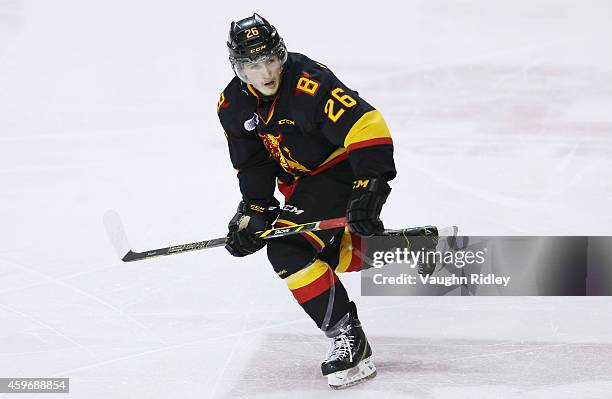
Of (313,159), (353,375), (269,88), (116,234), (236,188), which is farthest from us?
(236,188)

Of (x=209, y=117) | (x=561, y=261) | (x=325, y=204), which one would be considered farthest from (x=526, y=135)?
(x=325, y=204)

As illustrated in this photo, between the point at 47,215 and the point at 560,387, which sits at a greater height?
the point at 47,215

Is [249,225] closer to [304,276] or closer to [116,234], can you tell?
[304,276]

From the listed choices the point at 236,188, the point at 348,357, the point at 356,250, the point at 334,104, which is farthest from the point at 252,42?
the point at 236,188

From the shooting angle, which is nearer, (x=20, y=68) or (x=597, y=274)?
(x=597, y=274)

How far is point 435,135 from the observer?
496 centimetres

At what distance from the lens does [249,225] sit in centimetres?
316

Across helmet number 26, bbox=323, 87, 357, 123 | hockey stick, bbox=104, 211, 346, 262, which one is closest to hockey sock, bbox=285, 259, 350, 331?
hockey stick, bbox=104, 211, 346, 262

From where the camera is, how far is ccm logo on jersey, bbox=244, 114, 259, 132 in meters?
3.03

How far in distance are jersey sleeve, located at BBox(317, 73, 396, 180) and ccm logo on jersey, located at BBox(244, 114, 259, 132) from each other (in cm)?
27

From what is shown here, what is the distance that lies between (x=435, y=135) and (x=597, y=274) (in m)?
1.67

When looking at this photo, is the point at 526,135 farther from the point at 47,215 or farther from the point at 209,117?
the point at 47,215

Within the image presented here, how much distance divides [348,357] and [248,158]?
808mm

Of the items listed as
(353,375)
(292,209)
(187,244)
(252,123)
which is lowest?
(353,375)
